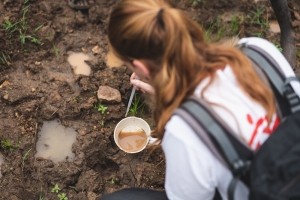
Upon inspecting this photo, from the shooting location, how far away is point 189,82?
1.24m

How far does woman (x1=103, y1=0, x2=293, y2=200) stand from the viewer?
1.18 meters

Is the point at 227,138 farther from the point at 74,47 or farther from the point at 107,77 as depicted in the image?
the point at 74,47

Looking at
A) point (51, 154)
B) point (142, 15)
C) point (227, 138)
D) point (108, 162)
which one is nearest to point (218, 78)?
point (227, 138)

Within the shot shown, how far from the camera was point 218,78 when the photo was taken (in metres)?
1.24

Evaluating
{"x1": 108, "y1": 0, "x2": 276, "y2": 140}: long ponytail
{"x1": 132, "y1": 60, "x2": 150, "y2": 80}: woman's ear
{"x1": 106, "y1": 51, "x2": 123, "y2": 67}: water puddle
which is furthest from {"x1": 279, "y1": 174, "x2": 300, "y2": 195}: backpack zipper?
{"x1": 106, "y1": 51, "x2": 123, "y2": 67}: water puddle

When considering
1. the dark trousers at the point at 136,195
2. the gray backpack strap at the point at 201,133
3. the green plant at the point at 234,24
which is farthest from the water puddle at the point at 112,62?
the gray backpack strap at the point at 201,133

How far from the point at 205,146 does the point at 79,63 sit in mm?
1677

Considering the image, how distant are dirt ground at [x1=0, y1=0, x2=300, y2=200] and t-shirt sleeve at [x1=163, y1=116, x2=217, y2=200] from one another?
2.94ft

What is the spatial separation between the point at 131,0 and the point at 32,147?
1386 mm

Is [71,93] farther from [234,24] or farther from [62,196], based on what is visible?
[234,24]

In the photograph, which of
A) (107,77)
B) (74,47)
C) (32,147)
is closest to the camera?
(32,147)

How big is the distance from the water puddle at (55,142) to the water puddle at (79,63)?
0.43m

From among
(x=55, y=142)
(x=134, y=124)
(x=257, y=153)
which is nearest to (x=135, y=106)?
(x=134, y=124)

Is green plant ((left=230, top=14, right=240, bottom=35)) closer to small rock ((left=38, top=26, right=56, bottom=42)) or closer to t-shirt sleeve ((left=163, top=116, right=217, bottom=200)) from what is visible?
small rock ((left=38, top=26, right=56, bottom=42))
